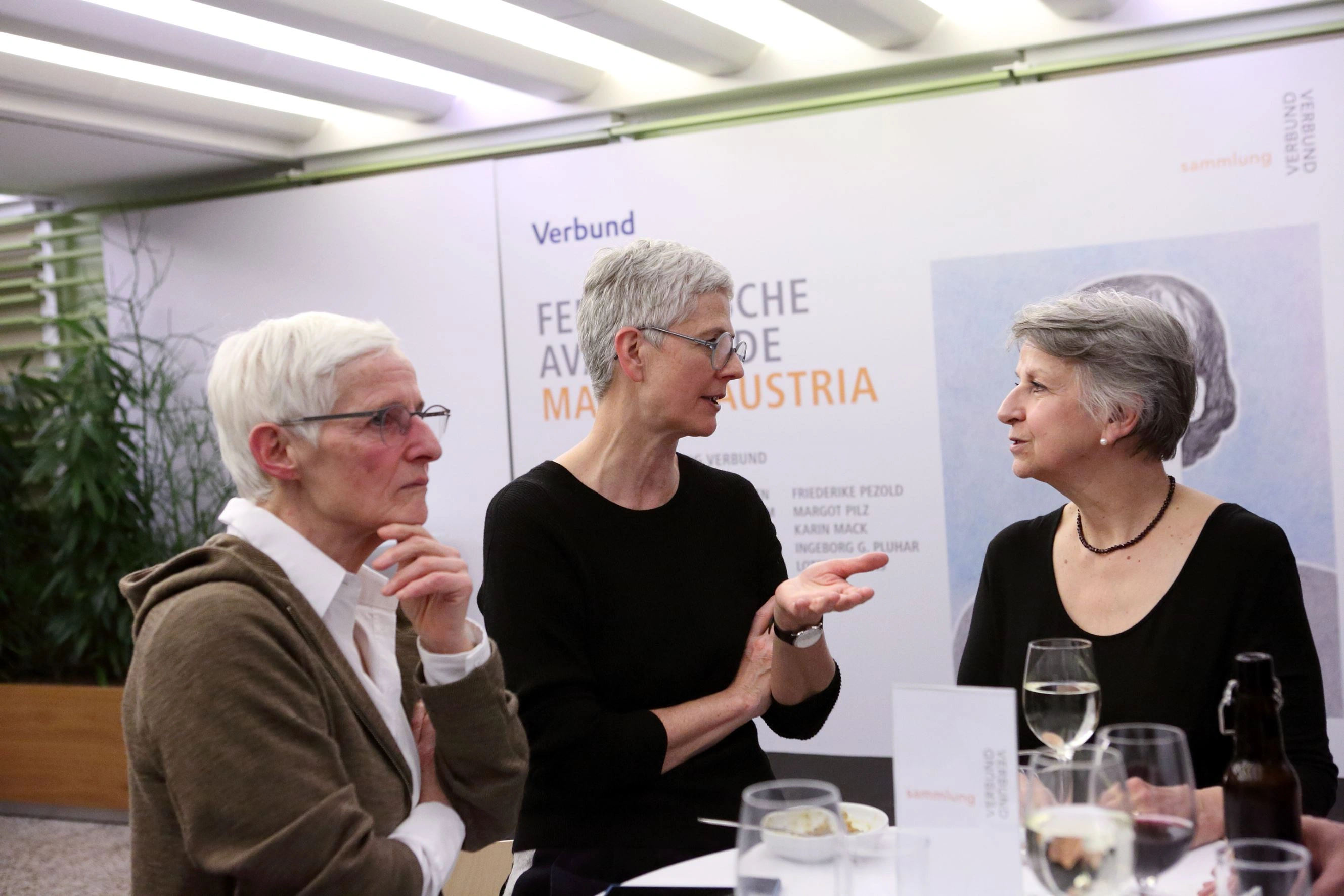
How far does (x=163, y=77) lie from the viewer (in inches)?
179

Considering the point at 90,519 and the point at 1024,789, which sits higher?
the point at 90,519

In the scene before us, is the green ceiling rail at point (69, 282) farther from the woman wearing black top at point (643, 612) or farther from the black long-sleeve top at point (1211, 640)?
the black long-sleeve top at point (1211, 640)

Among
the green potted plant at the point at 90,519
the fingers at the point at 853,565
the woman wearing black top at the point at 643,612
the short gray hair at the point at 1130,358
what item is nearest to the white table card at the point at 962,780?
the fingers at the point at 853,565

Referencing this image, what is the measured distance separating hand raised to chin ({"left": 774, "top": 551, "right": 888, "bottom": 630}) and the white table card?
38cm

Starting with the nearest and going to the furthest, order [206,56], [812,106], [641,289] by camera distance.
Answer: [641,289] → [206,56] → [812,106]

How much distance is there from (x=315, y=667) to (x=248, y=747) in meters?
0.16

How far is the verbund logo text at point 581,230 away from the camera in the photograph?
4719mm

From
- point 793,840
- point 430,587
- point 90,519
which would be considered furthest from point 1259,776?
point 90,519

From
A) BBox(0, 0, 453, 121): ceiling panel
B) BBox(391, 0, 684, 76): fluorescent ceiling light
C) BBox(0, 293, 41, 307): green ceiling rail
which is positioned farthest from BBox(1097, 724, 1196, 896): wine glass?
BBox(0, 293, 41, 307): green ceiling rail

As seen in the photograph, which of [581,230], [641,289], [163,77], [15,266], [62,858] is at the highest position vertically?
[163,77]

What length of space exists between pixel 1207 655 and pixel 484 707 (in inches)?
46.3

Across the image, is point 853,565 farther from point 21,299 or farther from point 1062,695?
point 21,299

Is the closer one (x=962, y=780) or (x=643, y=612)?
(x=962, y=780)

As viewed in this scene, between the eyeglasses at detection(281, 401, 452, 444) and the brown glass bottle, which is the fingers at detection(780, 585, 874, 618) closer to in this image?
the brown glass bottle
